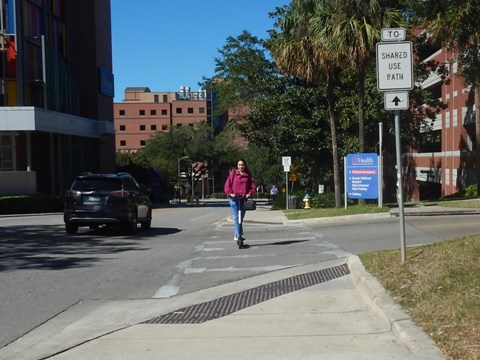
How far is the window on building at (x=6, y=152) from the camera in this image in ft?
123

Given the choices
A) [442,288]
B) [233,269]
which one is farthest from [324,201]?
[442,288]

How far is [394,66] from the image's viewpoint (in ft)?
26.6

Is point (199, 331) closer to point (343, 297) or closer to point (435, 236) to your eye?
point (343, 297)

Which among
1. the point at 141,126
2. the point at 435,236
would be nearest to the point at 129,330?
the point at 435,236

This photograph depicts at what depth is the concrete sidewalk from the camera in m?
5.28

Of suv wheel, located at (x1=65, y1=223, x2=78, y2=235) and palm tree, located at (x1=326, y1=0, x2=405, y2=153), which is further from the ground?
palm tree, located at (x1=326, y1=0, x2=405, y2=153)

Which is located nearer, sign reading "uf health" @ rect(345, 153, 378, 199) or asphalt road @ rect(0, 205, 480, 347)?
asphalt road @ rect(0, 205, 480, 347)

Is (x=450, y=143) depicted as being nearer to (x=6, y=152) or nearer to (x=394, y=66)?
(x=6, y=152)

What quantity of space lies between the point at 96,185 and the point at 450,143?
3415 cm

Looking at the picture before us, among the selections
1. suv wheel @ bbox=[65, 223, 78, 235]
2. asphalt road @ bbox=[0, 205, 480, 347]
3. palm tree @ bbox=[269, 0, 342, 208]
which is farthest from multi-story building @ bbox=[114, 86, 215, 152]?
suv wheel @ bbox=[65, 223, 78, 235]

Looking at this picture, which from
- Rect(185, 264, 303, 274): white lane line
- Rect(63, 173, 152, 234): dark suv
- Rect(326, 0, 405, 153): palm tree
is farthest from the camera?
Rect(326, 0, 405, 153): palm tree

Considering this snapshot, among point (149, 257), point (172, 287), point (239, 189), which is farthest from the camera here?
point (239, 189)

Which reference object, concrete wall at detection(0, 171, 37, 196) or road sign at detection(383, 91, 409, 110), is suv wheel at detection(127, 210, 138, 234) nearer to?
road sign at detection(383, 91, 409, 110)

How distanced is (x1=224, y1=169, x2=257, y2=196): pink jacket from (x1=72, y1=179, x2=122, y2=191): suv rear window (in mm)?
4498
